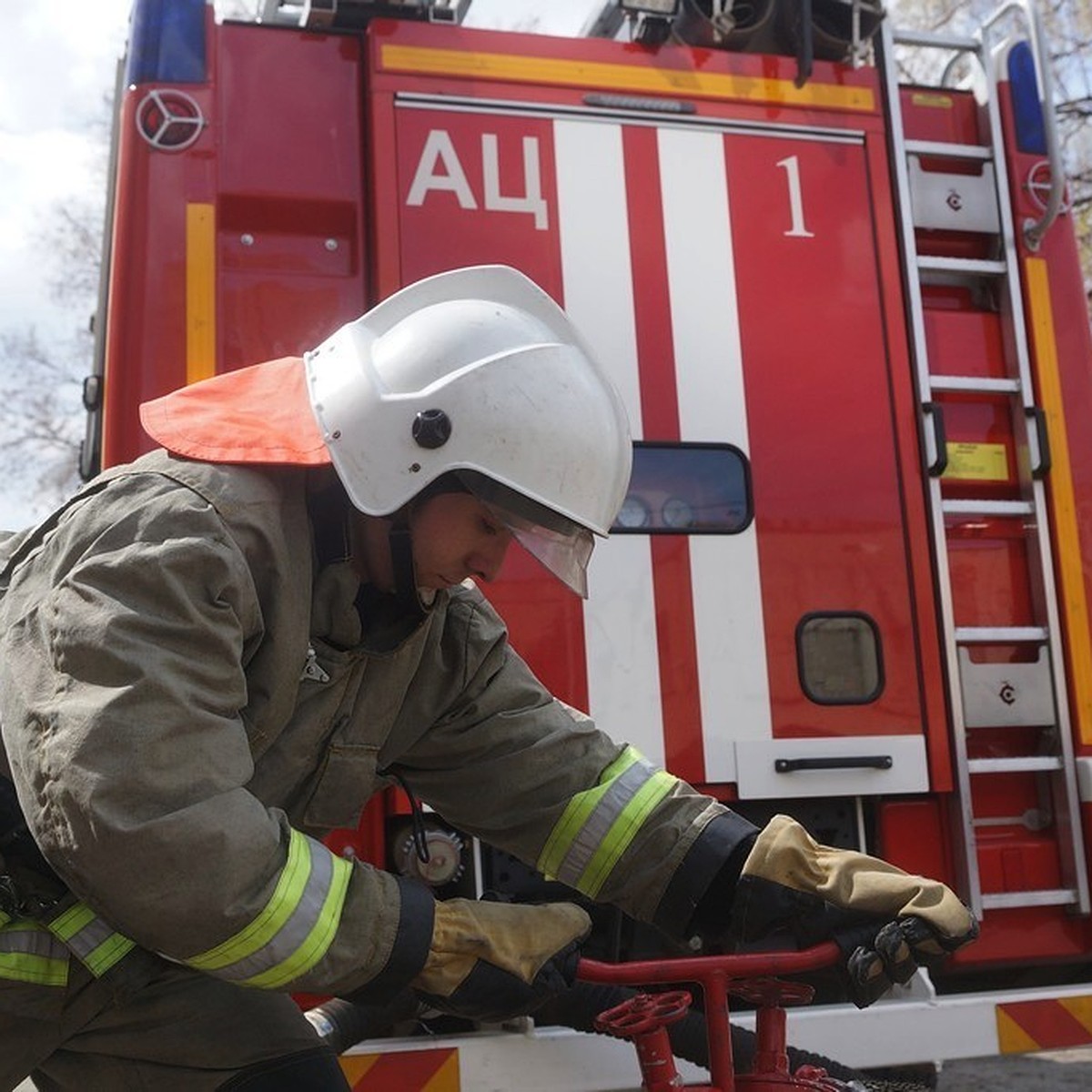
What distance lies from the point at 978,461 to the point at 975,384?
0.67 feet

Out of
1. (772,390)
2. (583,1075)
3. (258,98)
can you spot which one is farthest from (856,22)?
(583,1075)

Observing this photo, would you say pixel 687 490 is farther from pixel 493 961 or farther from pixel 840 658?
pixel 493 961

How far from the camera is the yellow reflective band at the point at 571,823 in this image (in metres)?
2.59

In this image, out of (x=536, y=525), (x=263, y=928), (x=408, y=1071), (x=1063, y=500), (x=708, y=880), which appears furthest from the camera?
(x=1063, y=500)

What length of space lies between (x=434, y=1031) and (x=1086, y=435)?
2272mm

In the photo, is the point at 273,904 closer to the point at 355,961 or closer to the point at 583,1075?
the point at 355,961

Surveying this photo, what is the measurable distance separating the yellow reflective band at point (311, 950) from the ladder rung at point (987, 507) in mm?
2413

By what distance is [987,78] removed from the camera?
14.0ft

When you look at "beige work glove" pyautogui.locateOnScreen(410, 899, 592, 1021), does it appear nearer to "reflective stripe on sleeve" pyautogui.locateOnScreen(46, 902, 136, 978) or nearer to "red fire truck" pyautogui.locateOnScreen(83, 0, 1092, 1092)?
"reflective stripe on sleeve" pyautogui.locateOnScreen(46, 902, 136, 978)

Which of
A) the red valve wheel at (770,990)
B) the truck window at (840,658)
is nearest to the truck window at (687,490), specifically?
the truck window at (840,658)

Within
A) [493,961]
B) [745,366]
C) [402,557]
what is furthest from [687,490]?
[493,961]

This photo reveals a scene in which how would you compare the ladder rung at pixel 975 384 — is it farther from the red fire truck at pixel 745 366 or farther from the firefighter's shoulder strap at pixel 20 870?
the firefighter's shoulder strap at pixel 20 870

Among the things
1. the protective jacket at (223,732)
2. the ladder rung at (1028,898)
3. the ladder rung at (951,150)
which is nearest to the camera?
the protective jacket at (223,732)

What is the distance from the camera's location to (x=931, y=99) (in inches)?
169
